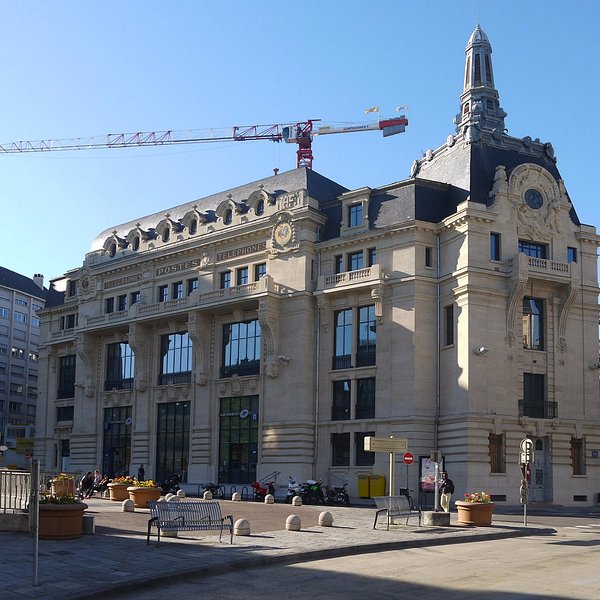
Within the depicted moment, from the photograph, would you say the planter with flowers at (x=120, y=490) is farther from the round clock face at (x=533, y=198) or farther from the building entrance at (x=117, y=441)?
the round clock face at (x=533, y=198)

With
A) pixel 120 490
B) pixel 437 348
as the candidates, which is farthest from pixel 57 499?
pixel 437 348

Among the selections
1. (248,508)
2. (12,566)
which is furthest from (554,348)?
(12,566)

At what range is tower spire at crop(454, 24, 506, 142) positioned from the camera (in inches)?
2165

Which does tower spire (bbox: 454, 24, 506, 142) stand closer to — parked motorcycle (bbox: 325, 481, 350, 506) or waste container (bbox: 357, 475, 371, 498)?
waste container (bbox: 357, 475, 371, 498)

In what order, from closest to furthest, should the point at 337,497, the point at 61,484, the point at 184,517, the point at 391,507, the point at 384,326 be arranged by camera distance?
the point at 184,517 → the point at 391,507 → the point at 61,484 → the point at 337,497 → the point at 384,326

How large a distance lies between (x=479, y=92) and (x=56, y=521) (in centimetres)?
4254

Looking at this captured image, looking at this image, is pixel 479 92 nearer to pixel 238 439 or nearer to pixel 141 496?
pixel 238 439

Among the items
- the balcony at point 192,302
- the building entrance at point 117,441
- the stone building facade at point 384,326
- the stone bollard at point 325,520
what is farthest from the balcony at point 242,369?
the stone bollard at point 325,520

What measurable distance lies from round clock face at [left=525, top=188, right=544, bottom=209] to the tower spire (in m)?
5.68

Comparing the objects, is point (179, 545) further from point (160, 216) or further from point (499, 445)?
point (160, 216)

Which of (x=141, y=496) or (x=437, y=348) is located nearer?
(x=141, y=496)

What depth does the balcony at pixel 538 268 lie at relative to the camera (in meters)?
45.4

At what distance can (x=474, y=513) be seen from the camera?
30016mm

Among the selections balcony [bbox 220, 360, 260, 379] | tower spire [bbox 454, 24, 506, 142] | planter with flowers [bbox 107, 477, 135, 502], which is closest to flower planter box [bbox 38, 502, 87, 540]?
planter with flowers [bbox 107, 477, 135, 502]
